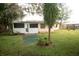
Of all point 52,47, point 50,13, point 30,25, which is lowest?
point 52,47

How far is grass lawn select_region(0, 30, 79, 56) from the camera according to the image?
175cm

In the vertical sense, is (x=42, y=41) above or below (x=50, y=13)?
below

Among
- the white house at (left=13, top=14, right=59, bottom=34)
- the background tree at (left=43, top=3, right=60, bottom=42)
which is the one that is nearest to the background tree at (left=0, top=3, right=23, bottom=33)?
the white house at (left=13, top=14, right=59, bottom=34)

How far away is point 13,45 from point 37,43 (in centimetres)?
21

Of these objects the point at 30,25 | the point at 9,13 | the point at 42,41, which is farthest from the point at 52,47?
the point at 9,13

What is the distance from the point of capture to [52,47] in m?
1.77

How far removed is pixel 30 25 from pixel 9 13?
0.21m

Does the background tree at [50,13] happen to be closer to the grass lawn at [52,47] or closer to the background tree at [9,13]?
the grass lawn at [52,47]

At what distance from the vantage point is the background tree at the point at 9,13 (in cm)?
178

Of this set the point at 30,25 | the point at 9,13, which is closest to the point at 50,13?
the point at 30,25

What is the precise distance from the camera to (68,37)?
1.75 metres

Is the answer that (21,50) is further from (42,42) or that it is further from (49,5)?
(49,5)

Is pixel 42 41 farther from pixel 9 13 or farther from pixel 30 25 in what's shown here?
pixel 9 13

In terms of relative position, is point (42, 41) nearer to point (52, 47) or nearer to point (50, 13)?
point (52, 47)
